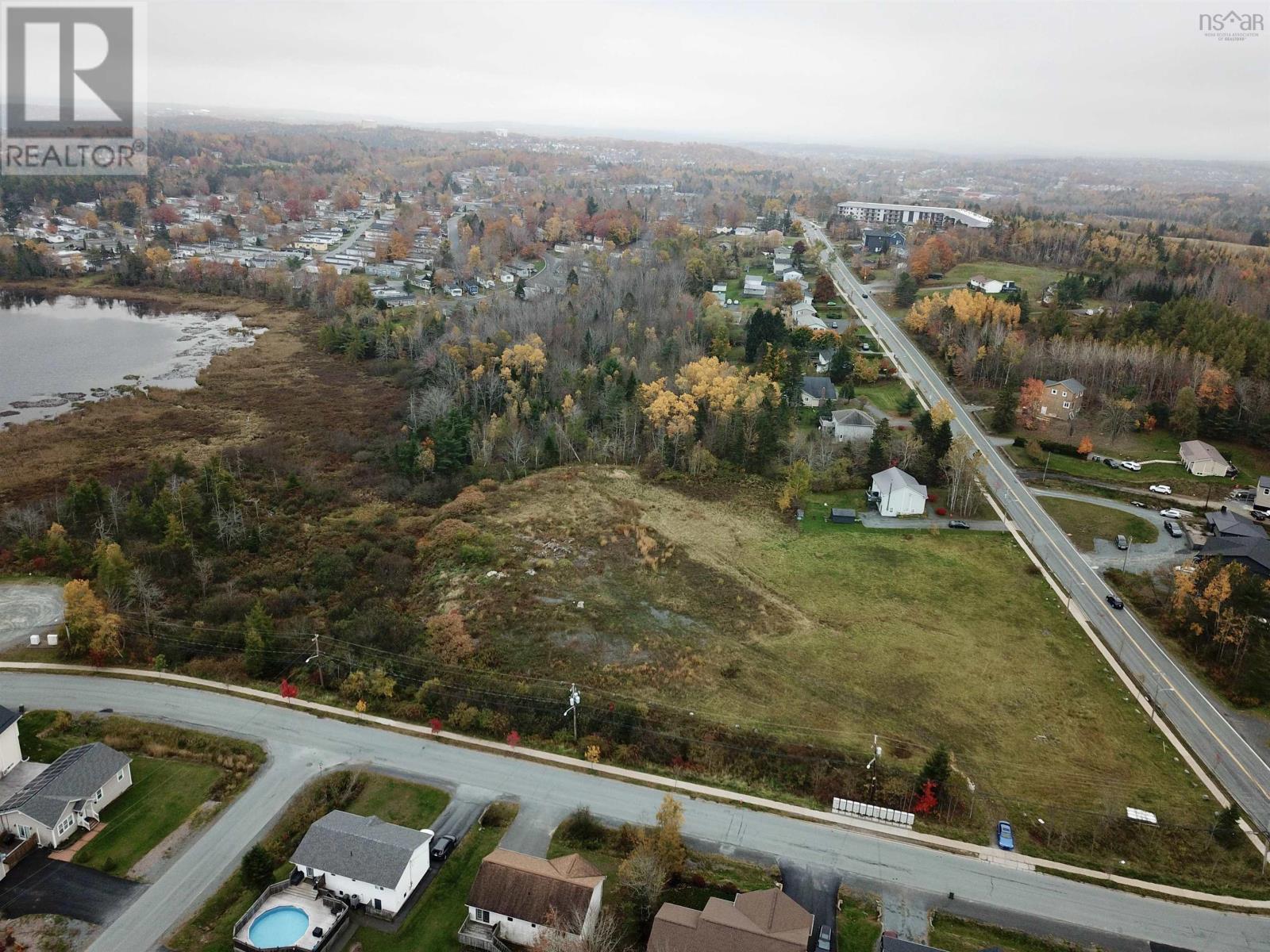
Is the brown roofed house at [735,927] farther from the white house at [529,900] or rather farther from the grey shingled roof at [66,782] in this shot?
the grey shingled roof at [66,782]

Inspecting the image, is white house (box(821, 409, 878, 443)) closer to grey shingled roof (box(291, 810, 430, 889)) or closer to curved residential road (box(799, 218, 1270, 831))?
curved residential road (box(799, 218, 1270, 831))

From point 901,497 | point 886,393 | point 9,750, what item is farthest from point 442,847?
point 886,393

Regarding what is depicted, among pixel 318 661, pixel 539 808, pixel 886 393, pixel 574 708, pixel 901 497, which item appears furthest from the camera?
pixel 886 393

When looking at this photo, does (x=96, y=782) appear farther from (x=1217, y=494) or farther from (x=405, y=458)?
(x=1217, y=494)

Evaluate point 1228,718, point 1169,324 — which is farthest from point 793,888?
point 1169,324

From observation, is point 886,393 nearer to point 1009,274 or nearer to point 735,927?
point 1009,274

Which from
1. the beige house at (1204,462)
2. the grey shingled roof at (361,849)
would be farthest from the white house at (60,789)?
the beige house at (1204,462)
